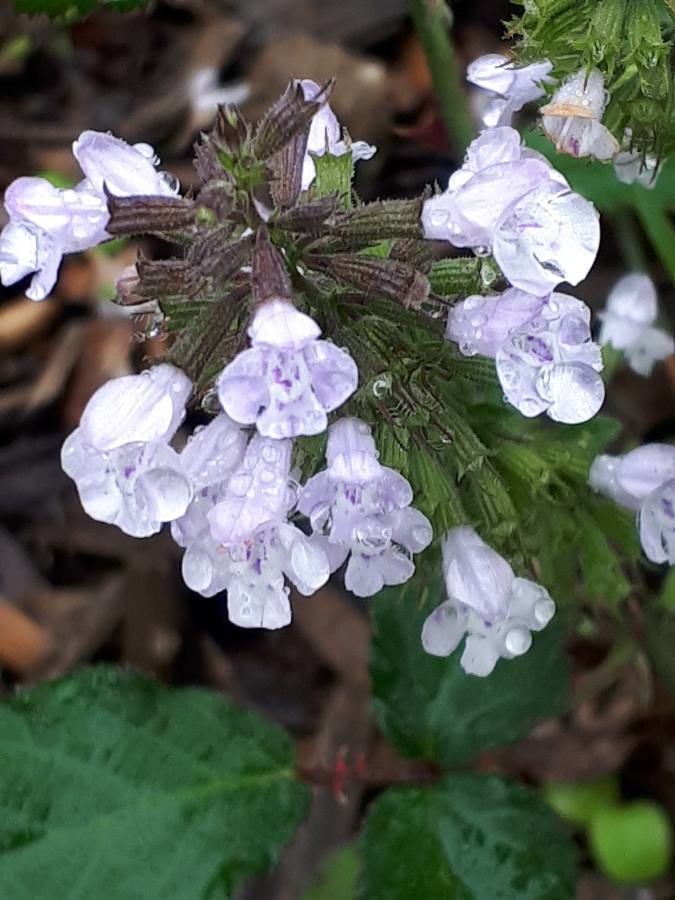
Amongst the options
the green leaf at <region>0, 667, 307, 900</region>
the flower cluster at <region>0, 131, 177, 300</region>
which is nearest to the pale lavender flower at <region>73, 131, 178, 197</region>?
the flower cluster at <region>0, 131, 177, 300</region>

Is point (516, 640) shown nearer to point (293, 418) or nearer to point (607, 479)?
point (607, 479)

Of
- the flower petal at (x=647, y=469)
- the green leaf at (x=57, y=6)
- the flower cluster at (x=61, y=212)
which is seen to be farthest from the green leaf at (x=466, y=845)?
the green leaf at (x=57, y=6)

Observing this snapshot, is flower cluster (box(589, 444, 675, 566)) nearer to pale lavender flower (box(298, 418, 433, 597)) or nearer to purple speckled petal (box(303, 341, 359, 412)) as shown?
pale lavender flower (box(298, 418, 433, 597))

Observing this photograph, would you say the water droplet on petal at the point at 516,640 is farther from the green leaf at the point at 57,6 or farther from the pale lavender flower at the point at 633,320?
the green leaf at the point at 57,6

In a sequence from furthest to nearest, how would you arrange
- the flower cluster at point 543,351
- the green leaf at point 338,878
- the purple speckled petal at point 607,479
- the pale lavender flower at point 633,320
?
the green leaf at point 338,878
the pale lavender flower at point 633,320
the purple speckled petal at point 607,479
the flower cluster at point 543,351

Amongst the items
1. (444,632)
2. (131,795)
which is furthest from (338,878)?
(444,632)

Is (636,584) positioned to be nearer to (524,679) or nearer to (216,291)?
(524,679)

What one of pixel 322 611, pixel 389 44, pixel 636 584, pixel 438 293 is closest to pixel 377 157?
pixel 389 44
